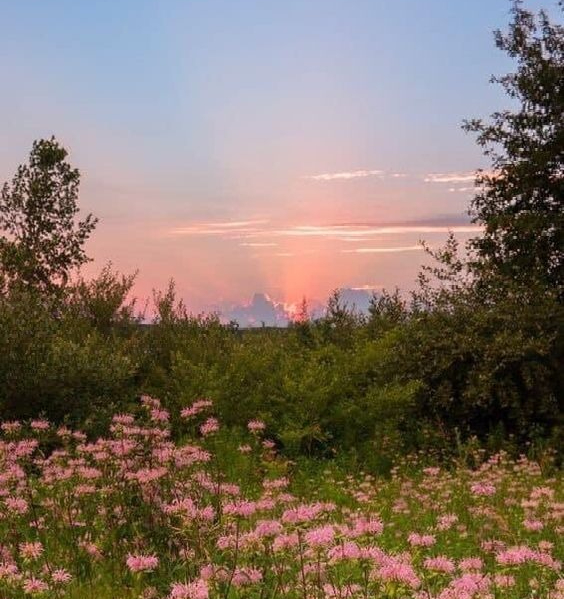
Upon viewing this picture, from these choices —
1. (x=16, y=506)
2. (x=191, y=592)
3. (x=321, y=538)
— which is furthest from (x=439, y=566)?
(x=16, y=506)

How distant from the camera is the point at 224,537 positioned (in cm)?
360

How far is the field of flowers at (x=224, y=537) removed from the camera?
3301 millimetres

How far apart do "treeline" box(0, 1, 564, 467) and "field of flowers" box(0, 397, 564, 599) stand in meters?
4.13

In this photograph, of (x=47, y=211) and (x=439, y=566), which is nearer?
(x=439, y=566)

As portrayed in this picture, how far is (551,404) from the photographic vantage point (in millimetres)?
14445

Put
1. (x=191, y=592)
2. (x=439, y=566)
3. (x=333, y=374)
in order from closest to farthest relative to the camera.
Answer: (x=191, y=592) < (x=439, y=566) < (x=333, y=374)

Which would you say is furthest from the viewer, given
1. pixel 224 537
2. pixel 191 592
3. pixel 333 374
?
pixel 333 374

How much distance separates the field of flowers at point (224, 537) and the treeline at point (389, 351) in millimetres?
4129

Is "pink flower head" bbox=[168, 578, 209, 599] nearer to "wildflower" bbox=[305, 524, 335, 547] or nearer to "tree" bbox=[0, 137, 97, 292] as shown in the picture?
"wildflower" bbox=[305, 524, 335, 547]

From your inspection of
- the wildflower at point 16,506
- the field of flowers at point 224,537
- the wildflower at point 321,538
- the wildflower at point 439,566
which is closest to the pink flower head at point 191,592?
the field of flowers at point 224,537

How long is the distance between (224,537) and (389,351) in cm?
1112

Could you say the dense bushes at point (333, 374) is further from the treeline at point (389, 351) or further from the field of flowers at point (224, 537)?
the field of flowers at point (224, 537)

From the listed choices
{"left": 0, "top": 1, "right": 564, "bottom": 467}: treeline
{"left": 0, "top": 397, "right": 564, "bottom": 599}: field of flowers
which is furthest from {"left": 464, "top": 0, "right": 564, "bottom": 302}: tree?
{"left": 0, "top": 397, "right": 564, "bottom": 599}: field of flowers

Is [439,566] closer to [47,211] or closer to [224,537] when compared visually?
[224,537]
